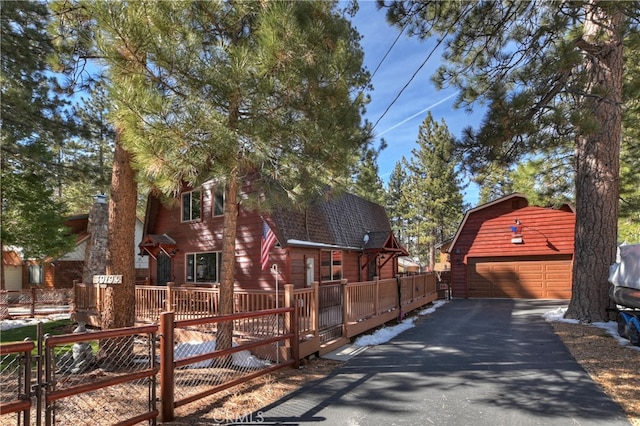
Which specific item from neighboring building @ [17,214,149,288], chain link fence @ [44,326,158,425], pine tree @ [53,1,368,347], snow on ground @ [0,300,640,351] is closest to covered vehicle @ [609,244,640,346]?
snow on ground @ [0,300,640,351]

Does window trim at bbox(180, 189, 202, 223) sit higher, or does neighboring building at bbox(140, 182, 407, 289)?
window trim at bbox(180, 189, 202, 223)

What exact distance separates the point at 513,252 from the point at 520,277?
126 centimetres

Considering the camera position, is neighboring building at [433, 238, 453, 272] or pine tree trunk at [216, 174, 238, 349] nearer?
pine tree trunk at [216, 174, 238, 349]

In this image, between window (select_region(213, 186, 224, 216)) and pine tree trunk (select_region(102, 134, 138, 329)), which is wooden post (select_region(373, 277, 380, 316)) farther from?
window (select_region(213, 186, 224, 216))

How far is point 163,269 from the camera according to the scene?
15820 millimetres

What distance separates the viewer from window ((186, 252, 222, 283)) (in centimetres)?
1374

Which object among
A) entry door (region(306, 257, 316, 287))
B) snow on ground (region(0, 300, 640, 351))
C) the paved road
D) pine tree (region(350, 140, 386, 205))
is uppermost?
pine tree (region(350, 140, 386, 205))

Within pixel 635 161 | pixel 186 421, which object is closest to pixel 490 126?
pixel 186 421

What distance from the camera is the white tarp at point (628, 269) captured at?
8.30m

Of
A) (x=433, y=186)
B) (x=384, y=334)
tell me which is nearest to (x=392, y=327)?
(x=384, y=334)

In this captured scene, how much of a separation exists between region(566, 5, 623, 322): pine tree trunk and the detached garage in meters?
8.46

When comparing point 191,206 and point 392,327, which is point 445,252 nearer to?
point 392,327

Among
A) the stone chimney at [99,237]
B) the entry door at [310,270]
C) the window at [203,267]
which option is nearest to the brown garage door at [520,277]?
the entry door at [310,270]

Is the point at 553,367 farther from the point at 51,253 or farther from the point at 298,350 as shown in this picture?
the point at 51,253
